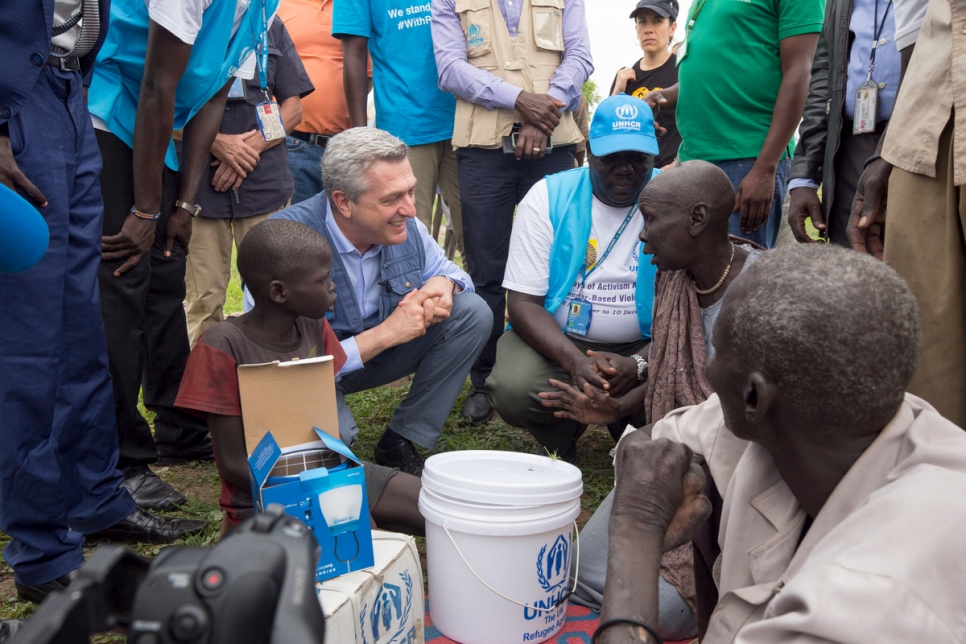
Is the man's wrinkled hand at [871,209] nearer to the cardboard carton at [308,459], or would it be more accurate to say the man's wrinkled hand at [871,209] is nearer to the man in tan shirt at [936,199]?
the man in tan shirt at [936,199]

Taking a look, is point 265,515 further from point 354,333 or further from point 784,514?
point 354,333

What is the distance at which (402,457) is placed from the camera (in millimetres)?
3387

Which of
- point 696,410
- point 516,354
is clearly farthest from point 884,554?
point 516,354

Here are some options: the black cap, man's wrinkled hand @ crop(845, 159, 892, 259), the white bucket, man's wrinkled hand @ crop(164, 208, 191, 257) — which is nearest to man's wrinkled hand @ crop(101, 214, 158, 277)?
man's wrinkled hand @ crop(164, 208, 191, 257)

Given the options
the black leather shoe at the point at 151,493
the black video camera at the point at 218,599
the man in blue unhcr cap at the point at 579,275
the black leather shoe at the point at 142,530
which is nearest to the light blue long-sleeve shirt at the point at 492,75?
the man in blue unhcr cap at the point at 579,275

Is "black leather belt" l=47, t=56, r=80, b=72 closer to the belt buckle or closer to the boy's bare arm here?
the belt buckle

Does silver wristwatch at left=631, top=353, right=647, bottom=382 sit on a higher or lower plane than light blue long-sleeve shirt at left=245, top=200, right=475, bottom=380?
lower

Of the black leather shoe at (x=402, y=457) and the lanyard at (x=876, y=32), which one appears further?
the black leather shoe at (x=402, y=457)

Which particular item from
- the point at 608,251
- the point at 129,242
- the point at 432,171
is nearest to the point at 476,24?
the point at 432,171

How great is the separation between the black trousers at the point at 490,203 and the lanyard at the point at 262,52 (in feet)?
3.20

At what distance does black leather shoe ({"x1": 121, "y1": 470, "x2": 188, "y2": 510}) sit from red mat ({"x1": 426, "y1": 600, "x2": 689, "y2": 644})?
44.4 inches

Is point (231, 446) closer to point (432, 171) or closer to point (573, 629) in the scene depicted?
point (573, 629)

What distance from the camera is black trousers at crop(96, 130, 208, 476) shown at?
2.79m

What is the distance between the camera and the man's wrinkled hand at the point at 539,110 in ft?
12.5
